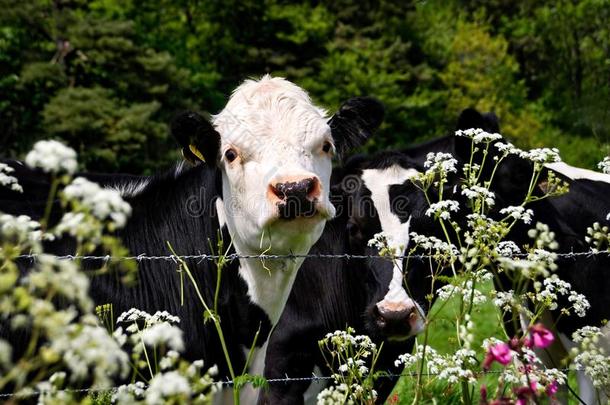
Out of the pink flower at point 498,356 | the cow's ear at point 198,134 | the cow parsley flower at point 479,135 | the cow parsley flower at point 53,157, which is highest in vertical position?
the cow's ear at point 198,134

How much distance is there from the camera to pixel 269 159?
13.2 ft

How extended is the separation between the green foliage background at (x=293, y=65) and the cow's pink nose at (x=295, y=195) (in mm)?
21285

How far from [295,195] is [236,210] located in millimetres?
509

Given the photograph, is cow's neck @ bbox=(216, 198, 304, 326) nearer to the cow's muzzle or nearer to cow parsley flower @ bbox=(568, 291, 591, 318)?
the cow's muzzle

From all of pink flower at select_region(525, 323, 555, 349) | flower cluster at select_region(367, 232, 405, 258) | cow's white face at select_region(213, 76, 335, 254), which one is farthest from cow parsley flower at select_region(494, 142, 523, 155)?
pink flower at select_region(525, 323, 555, 349)

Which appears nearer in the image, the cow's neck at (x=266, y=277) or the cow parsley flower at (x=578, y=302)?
the cow parsley flower at (x=578, y=302)

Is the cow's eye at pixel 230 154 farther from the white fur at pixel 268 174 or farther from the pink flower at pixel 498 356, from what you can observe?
the pink flower at pixel 498 356

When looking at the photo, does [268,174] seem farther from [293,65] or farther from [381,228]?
[293,65]

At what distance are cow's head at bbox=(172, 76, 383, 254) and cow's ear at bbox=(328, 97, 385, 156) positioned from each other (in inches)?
10.3

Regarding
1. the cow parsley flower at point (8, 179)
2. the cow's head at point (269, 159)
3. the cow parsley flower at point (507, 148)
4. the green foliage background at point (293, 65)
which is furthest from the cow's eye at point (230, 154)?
the green foliage background at point (293, 65)

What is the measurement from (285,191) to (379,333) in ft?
4.76

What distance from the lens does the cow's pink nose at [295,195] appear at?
3.73m

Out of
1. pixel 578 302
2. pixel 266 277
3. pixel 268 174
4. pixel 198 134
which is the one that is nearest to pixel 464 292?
pixel 578 302

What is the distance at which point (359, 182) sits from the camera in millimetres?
5672
